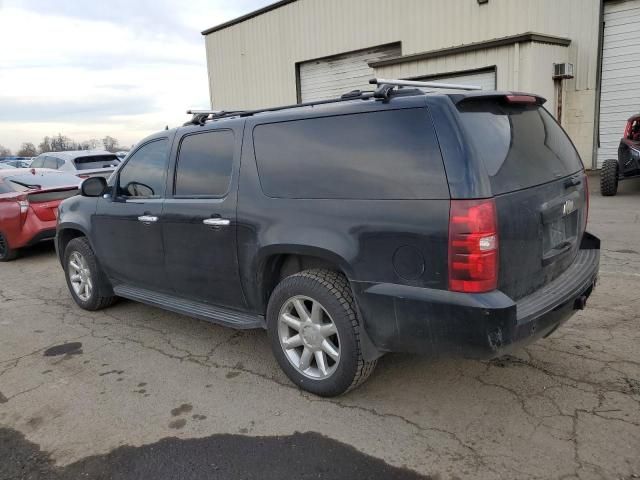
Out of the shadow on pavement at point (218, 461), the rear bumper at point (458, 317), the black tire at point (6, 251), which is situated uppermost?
the rear bumper at point (458, 317)

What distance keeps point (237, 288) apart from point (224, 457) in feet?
4.13

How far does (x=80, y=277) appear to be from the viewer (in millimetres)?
5445

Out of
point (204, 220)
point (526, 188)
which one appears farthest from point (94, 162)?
point (526, 188)

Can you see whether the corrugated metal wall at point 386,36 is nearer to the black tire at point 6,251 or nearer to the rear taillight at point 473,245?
the black tire at point 6,251

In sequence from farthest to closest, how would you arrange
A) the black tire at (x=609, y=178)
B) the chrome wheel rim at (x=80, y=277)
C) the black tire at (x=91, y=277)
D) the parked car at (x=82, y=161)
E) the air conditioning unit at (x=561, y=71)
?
the parked car at (x=82, y=161)
the air conditioning unit at (x=561, y=71)
the black tire at (x=609, y=178)
the chrome wheel rim at (x=80, y=277)
the black tire at (x=91, y=277)

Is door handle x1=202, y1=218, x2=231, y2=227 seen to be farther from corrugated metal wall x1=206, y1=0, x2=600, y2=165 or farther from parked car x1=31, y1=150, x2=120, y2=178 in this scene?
corrugated metal wall x1=206, y1=0, x2=600, y2=165

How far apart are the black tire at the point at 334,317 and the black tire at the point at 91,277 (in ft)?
8.21

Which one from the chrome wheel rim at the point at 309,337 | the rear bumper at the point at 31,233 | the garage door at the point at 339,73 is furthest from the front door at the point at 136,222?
the garage door at the point at 339,73

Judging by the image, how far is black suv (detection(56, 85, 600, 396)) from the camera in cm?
267

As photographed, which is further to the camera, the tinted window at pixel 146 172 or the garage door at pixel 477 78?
the garage door at pixel 477 78

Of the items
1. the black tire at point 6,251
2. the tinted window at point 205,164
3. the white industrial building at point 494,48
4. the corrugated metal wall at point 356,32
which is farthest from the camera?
the corrugated metal wall at point 356,32

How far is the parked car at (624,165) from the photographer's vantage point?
1061cm

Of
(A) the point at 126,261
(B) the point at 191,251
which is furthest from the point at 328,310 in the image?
(A) the point at 126,261

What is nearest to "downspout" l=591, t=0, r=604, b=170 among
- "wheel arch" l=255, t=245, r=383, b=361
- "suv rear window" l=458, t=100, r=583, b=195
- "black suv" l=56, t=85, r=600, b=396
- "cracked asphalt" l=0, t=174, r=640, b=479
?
"cracked asphalt" l=0, t=174, r=640, b=479
